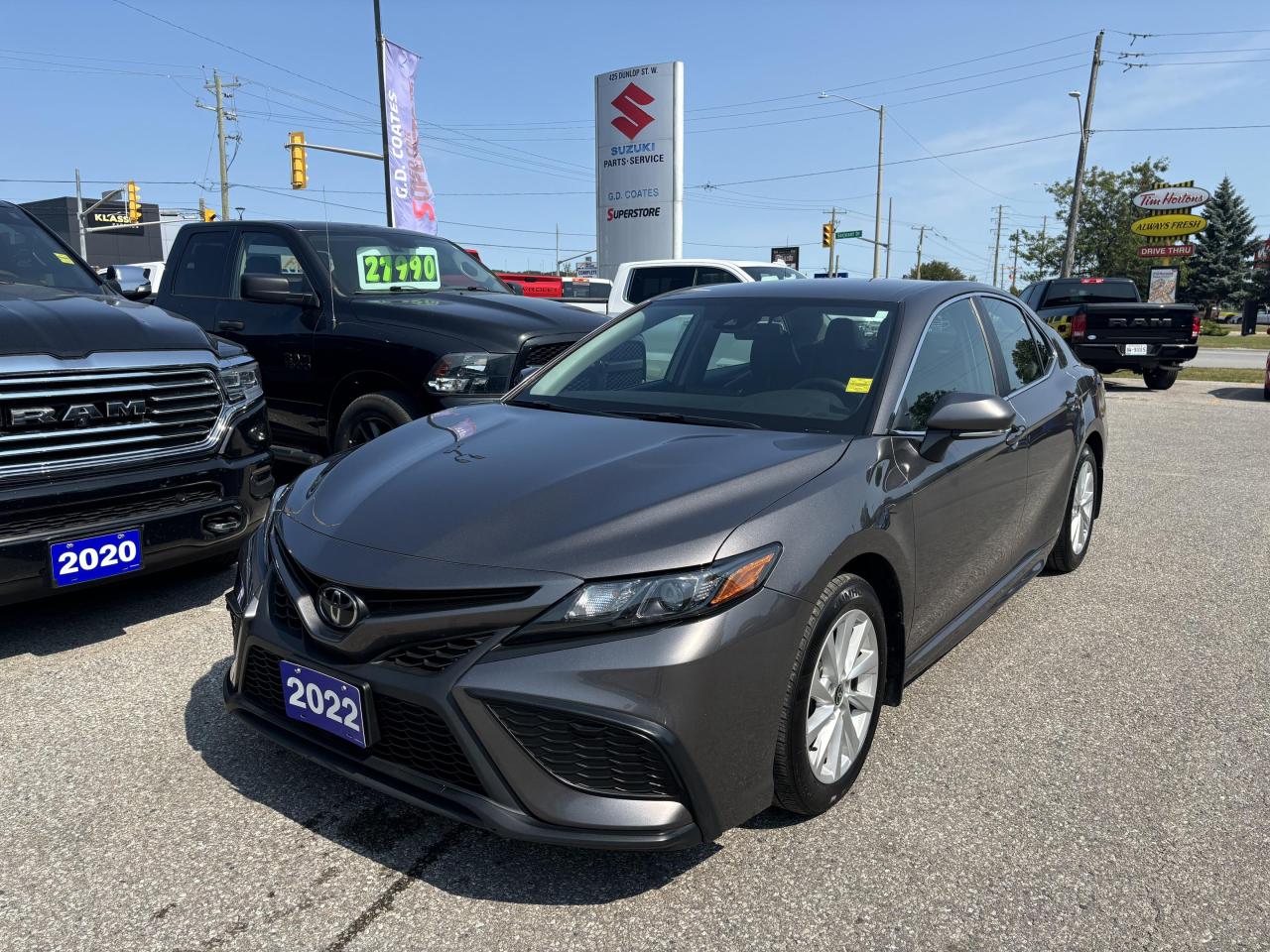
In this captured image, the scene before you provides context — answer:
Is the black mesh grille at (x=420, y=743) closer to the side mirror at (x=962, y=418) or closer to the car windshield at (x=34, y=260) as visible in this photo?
the side mirror at (x=962, y=418)

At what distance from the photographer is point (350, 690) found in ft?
7.74

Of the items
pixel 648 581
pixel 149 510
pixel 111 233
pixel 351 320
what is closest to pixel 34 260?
pixel 351 320

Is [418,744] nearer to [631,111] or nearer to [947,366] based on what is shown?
[947,366]

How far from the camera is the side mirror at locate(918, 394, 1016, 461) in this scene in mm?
3061

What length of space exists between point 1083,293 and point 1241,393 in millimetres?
3049

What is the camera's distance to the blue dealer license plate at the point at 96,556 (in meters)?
3.55

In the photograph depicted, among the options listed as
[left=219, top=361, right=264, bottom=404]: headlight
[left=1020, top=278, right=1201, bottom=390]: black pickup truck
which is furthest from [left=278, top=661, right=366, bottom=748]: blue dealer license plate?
[left=1020, top=278, right=1201, bottom=390]: black pickup truck

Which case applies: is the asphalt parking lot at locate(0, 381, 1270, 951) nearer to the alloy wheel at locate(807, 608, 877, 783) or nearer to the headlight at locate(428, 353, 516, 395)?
the alloy wheel at locate(807, 608, 877, 783)

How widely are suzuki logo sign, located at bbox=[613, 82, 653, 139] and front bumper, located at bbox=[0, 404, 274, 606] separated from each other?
18.0 m

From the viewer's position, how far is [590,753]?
221cm

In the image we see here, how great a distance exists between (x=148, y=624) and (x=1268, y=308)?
274 ft

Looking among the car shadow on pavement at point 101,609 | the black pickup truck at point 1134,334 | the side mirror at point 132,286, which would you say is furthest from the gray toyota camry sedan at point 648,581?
the black pickup truck at point 1134,334

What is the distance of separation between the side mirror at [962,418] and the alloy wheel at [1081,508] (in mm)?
2083

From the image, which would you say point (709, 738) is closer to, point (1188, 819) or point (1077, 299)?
point (1188, 819)
